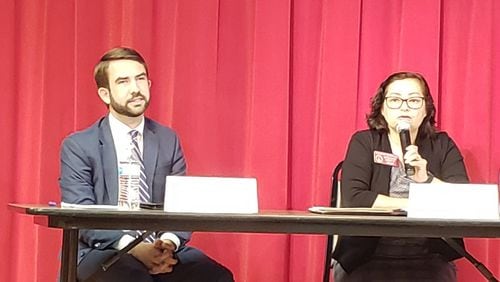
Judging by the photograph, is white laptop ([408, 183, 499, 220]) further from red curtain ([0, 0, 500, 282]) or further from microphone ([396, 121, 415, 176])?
red curtain ([0, 0, 500, 282])

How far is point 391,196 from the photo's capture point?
2980mm

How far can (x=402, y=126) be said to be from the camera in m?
2.90

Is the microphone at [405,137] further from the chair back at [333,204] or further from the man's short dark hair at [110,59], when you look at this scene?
the man's short dark hair at [110,59]

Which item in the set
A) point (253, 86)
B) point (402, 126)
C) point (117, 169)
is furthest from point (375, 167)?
point (117, 169)

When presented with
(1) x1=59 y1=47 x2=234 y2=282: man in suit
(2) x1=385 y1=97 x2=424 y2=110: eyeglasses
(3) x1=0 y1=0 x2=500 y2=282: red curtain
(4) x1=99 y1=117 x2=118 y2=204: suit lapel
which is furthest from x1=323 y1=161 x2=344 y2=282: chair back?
(4) x1=99 y1=117 x2=118 y2=204: suit lapel

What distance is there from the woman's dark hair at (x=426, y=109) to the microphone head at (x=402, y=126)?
97 millimetres

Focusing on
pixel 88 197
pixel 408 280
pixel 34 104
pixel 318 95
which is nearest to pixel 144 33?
pixel 34 104

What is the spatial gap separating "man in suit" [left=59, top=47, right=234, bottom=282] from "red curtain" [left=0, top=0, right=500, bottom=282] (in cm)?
51

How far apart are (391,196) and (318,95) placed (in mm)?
617

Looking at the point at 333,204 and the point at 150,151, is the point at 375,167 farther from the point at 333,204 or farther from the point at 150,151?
the point at 150,151

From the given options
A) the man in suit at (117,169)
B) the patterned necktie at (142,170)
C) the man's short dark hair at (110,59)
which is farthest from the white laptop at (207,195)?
the man's short dark hair at (110,59)

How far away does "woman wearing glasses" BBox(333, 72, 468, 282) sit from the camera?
278 cm

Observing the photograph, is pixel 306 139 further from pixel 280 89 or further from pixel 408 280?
pixel 408 280

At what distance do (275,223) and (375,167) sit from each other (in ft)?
3.54
